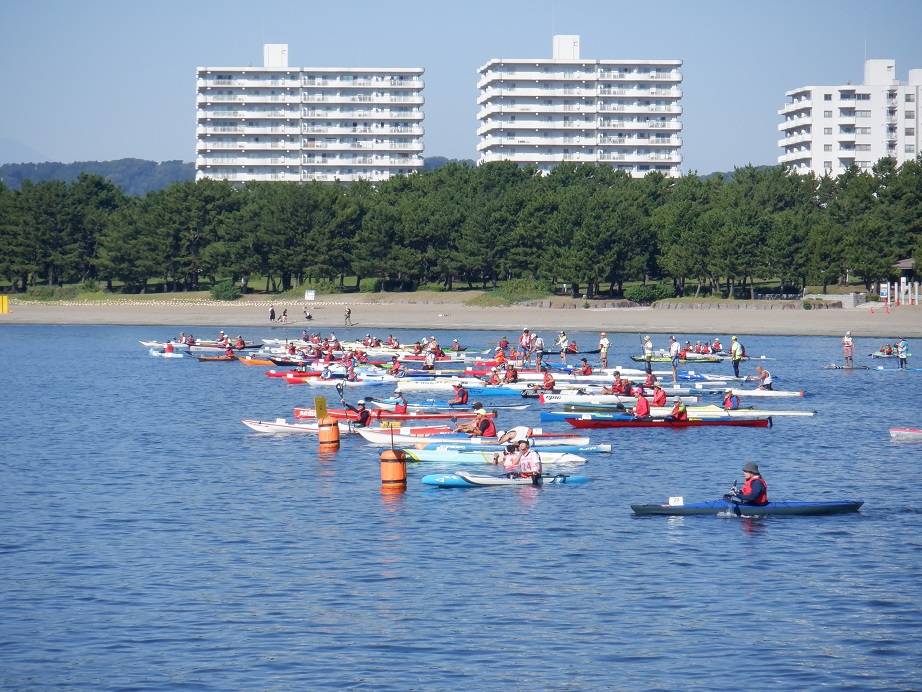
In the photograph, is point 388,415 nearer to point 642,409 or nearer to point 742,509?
point 642,409

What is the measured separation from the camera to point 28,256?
147625mm

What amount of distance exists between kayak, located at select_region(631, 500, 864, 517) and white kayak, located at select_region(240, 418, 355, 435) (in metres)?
18.1

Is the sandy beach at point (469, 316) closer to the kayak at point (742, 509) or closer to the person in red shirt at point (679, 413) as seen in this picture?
the person in red shirt at point (679, 413)

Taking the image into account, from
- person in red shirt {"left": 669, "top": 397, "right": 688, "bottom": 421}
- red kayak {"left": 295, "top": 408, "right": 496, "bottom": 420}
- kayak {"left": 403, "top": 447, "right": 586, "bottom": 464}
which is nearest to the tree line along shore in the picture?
person in red shirt {"left": 669, "top": 397, "right": 688, "bottom": 421}

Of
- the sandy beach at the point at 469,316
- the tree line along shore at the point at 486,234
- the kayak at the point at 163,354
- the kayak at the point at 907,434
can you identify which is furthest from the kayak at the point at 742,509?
the tree line along shore at the point at 486,234

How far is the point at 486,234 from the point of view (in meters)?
133

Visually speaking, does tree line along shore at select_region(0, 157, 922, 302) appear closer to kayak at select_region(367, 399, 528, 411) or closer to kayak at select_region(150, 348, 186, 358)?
kayak at select_region(150, 348, 186, 358)

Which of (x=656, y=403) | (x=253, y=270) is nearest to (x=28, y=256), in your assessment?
(x=253, y=270)

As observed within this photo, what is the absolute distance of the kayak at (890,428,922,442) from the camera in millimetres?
49125

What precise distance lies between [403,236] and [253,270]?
55.1 ft

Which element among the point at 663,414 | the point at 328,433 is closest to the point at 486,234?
the point at 663,414

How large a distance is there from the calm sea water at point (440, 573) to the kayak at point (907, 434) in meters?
0.75

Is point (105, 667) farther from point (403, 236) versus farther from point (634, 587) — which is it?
point (403, 236)

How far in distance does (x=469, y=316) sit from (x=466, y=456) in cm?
7834
